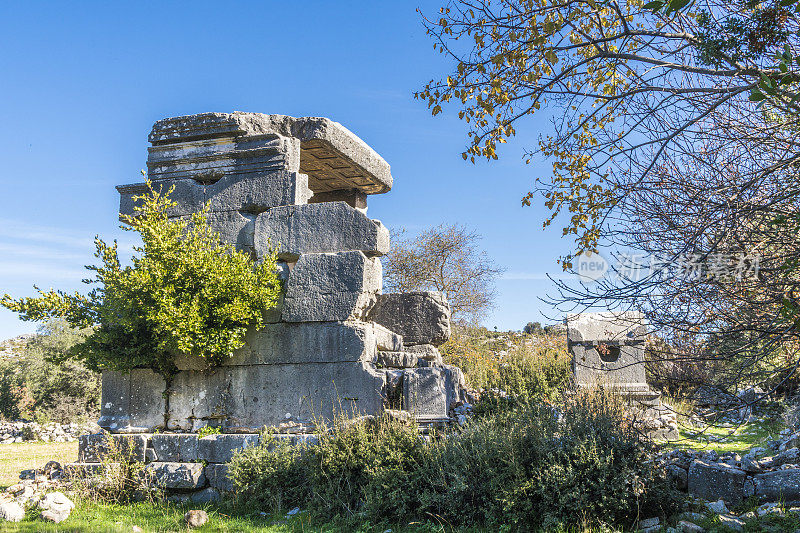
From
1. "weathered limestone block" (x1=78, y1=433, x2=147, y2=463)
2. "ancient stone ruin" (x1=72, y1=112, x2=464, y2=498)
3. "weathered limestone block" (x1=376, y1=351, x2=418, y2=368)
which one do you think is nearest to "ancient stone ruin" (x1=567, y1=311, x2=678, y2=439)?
"ancient stone ruin" (x1=72, y1=112, x2=464, y2=498)

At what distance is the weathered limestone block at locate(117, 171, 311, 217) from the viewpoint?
787cm

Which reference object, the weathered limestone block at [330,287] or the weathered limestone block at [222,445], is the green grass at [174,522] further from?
the weathered limestone block at [330,287]

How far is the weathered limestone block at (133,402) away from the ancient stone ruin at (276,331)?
1cm

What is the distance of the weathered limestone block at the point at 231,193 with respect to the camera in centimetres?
787

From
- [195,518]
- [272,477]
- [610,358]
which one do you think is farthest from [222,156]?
[610,358]

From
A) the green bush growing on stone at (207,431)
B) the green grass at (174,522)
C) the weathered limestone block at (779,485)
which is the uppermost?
the green bush growing on stone at (207,431)

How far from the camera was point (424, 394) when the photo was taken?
7250mm

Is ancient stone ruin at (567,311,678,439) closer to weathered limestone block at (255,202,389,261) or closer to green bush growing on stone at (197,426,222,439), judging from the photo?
weathered limestone block at (255,202,389,261)

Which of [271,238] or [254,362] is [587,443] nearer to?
[254,362]

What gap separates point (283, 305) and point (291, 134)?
2.34 m

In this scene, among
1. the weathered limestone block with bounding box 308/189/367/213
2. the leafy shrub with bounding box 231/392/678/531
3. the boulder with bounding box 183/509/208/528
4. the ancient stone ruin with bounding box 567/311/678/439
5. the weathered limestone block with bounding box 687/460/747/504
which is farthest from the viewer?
the ancient stone ruin with bounding box 567/311/678/439

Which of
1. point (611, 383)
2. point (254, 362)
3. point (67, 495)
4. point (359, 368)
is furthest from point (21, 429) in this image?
point (611, 383)

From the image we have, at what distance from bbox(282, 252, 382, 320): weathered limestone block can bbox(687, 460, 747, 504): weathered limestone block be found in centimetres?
391

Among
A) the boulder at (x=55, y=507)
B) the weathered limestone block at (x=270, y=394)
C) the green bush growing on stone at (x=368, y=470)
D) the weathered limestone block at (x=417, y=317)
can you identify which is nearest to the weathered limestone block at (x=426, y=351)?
the weathered limestone block at (x=417, y=317)
